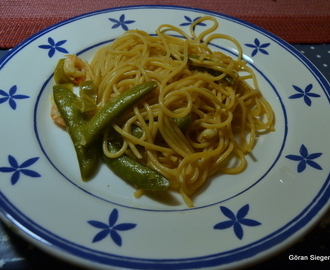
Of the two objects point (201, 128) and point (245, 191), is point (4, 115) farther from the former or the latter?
point (245, 191)

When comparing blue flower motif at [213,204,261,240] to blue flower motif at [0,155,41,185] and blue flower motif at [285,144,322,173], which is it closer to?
blue flower motif at [285,144,322,173]

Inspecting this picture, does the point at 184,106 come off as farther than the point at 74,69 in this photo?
No

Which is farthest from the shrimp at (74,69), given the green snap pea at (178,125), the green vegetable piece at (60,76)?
the green snap pea at (178,125)

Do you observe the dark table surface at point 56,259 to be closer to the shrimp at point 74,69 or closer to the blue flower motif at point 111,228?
the blue flower motif at point 111,228

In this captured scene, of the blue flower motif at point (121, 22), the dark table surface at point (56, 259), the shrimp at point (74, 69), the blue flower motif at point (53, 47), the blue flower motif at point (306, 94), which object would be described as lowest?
the dark table surface at point (56, 259)

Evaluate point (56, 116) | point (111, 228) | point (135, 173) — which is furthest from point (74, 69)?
point (111, 228)

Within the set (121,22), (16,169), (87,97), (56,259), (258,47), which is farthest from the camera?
(121,22)

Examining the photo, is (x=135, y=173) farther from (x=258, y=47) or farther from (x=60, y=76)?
(x=258, y=47)
